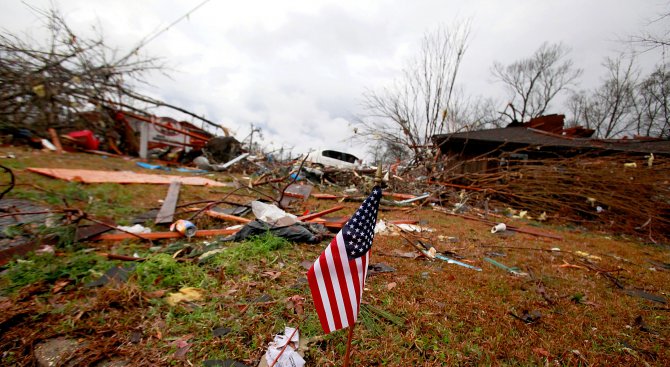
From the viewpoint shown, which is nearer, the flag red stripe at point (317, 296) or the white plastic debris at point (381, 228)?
the flag red stripe at point (317, 296)

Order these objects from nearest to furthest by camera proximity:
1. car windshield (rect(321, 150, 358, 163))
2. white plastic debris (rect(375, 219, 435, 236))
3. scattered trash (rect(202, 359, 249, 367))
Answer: scattered trash (rect(202, 359, 249, 367)), white plastic debris (rect(375, 219, 435, 236)), car windshield (rect(321, 150, 358, 163))

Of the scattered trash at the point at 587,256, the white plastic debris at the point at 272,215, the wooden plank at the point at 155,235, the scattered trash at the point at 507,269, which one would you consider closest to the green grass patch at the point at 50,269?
the wooden plank at the point at 155,235

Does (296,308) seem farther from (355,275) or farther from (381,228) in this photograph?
(381,228)

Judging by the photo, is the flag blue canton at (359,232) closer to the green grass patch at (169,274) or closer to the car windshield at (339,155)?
the green grass patch at (169,274)

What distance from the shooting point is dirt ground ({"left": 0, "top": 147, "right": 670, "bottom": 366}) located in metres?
1.69

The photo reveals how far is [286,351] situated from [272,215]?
9.35 ft

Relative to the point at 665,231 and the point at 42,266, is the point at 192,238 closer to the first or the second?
the point at 42,266

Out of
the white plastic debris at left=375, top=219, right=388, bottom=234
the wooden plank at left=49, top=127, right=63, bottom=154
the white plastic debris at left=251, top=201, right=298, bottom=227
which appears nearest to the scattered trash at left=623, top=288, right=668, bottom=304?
the white plastic debris at left=375, top=219, right=388, bottom=234

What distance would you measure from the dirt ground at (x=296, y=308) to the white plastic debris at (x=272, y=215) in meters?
0.59

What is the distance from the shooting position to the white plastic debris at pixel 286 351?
1.59 m

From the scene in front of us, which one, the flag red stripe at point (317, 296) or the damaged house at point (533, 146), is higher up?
the damaged house at point (533, 146)

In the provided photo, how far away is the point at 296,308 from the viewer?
83.0 inches

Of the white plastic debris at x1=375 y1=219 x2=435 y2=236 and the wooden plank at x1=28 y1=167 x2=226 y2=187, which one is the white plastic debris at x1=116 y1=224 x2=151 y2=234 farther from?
the white plastic debris at x1=375 y1=219 x2=435 y2=236

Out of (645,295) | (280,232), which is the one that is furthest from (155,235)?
(645,295)
